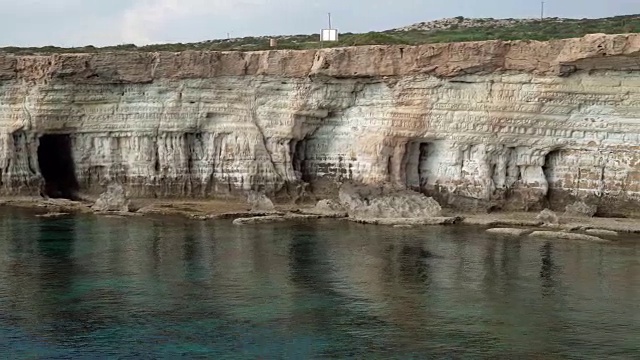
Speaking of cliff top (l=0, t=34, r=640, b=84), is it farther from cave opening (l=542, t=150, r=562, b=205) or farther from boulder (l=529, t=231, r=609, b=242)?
boulder (l=529, t=231, r=609, b=242)

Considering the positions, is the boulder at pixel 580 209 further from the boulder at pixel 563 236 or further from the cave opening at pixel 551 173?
the boulder at pixel 563 236

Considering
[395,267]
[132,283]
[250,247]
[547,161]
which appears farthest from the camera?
[547,161]

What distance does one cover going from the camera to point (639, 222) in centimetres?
3225

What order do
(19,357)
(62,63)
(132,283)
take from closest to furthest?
(19,357) → (132,283) → (62,63)

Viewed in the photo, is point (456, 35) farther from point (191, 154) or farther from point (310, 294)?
point (310, 294)

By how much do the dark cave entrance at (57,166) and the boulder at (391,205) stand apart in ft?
42.1

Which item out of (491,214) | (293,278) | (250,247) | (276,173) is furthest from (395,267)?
(276,173)

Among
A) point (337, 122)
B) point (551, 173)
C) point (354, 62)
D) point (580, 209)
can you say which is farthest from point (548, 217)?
point (337, 122)

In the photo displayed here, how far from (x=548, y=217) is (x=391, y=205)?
19.6ft

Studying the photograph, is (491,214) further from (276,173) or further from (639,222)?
(276,173)

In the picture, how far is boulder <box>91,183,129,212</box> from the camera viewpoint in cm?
3616

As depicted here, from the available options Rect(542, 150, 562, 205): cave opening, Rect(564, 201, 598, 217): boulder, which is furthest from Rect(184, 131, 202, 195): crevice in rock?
Rect(564, 201, 598, 217): boulder

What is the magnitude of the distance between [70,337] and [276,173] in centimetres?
1946

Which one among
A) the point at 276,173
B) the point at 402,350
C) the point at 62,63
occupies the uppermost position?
the point at 62,63
